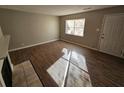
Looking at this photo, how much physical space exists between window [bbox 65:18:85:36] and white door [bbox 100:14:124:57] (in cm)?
145

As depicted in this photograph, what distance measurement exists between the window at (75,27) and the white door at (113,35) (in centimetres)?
145

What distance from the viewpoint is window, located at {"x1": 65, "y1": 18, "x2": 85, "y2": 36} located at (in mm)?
4863

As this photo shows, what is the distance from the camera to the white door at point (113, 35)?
3.15 m

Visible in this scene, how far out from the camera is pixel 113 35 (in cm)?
339

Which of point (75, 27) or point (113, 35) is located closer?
point (113, 35)

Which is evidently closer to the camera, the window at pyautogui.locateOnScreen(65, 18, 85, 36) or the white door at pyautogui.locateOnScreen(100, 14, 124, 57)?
the white door at pyautogui.locateOnScreen(100, 14, 124, 57)

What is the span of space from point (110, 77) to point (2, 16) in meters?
4.98

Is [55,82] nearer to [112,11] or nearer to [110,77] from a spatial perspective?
[110,77]

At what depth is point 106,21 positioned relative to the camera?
11.6 ft

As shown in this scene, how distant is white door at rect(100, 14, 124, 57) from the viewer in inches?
124

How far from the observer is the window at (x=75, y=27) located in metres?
4.86

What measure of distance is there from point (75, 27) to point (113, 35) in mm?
2554

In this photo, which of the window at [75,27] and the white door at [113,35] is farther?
the window at [75,27]
